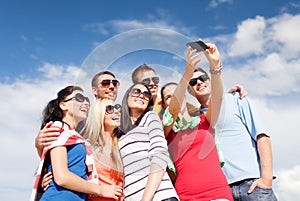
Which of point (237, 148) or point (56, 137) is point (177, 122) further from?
point (56, 137)

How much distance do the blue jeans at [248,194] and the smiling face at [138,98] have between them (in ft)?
5.23

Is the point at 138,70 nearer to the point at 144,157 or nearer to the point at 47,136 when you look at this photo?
the point at 144,157

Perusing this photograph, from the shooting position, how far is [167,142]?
15.4ft

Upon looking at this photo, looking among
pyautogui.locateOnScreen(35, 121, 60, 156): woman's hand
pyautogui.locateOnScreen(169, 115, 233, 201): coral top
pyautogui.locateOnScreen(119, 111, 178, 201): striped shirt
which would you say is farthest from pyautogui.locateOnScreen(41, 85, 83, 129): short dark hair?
pyautogui.locateOnScreen(169, 115, 233, 201): coral top

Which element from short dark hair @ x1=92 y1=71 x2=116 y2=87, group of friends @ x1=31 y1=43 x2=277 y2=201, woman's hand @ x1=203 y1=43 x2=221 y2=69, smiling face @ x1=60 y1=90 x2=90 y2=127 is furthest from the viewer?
smiling face @ x1=60 y1=90 x2=90 y2=127

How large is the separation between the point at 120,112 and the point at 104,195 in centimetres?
102

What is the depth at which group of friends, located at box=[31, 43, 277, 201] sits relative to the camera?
4.30 m

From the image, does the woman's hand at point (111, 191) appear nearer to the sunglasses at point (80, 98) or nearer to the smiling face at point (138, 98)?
the smiling face at point (138, 98)

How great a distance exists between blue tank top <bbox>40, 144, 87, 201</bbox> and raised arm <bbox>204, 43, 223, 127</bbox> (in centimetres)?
164

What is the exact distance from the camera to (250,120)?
5125 millimetres

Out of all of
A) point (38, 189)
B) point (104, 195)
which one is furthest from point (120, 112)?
point (38, 189)

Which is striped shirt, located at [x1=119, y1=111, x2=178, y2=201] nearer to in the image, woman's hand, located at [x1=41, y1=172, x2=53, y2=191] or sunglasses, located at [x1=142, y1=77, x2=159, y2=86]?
sunglasses, located at [x1=142, y1=77, x2=159, y2=86]

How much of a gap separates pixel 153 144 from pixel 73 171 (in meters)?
1.04

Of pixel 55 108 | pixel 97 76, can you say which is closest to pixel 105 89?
pixel 97 76
